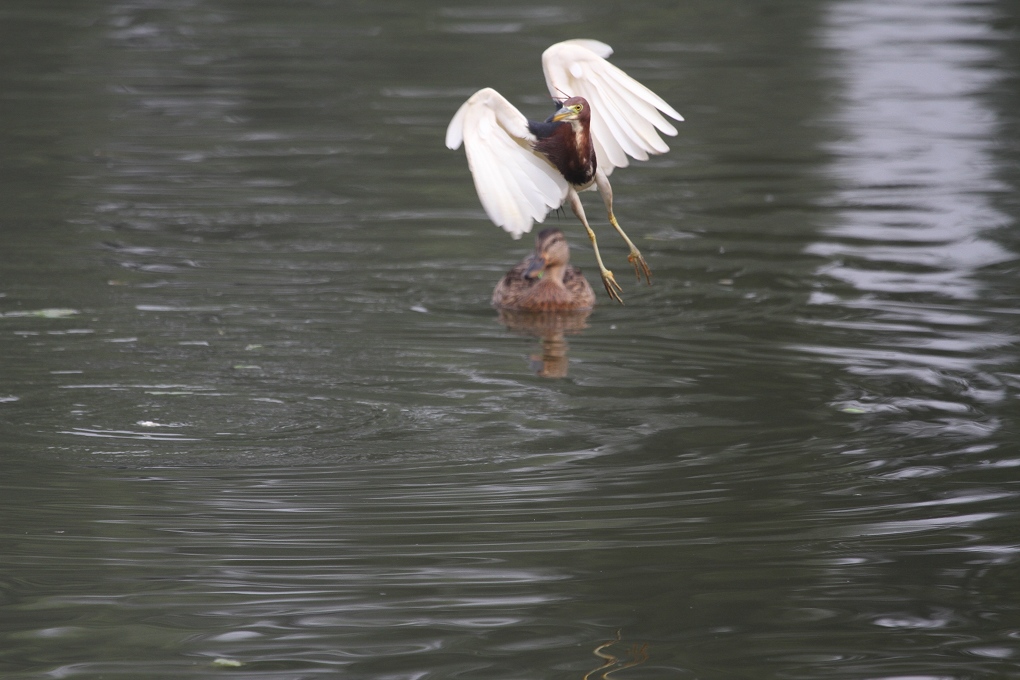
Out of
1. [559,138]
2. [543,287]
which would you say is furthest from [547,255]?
[559,138]

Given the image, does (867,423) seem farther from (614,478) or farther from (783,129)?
(783,129)

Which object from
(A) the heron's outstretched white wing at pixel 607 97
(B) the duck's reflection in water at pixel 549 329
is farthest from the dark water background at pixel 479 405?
(A) the heron's outstretched white wing at pixel 607 97

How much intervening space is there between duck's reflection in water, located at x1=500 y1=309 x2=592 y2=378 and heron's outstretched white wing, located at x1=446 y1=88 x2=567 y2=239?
2.15 meters

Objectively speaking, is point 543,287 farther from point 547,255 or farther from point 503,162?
point 503,162

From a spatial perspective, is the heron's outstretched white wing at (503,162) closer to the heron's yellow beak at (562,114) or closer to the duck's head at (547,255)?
the heron's yellow beak at (562,114)

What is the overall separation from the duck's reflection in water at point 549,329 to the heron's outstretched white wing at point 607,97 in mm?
1571

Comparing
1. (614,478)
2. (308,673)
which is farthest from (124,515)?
(614,478)

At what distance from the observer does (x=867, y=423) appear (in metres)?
7.34

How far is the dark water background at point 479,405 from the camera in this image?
205 inches

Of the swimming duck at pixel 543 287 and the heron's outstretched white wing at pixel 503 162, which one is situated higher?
the heron's outstretched white wing at pixel 503 162

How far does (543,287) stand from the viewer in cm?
1018

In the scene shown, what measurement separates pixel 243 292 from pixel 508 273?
1.72m

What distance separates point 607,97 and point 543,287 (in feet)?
9.97

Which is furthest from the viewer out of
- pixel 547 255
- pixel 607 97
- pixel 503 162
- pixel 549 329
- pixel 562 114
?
pixel 547 255
